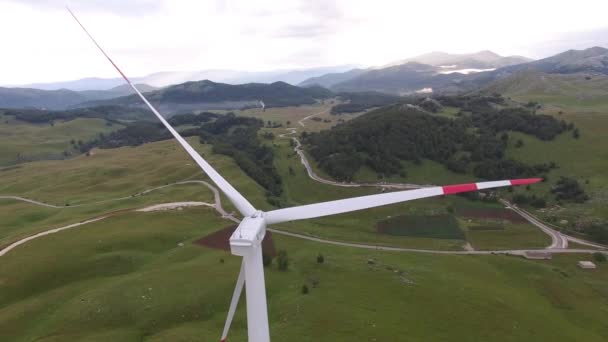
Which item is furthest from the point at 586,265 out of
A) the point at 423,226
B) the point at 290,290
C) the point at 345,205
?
the point at 345,205

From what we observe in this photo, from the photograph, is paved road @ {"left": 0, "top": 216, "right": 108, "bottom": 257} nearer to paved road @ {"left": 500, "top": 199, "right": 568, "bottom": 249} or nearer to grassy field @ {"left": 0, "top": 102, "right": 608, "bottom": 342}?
grassy field @ {"left": 0, "top": 102, "right": 608, "bottom": 342}

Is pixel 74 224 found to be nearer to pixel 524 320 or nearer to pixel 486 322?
pixel 486 322

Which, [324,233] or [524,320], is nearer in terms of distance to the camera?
[524,320]


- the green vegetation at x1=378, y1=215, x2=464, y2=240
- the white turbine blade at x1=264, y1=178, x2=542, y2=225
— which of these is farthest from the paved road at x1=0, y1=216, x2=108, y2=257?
the green vegetation at x1=378, y1=215, x2=464, y2=240

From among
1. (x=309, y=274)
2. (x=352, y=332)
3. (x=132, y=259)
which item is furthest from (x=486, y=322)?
(x=132, y=259)

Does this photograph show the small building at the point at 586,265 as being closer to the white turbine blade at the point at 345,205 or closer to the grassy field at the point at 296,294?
the grassy field at the point at 296,294
